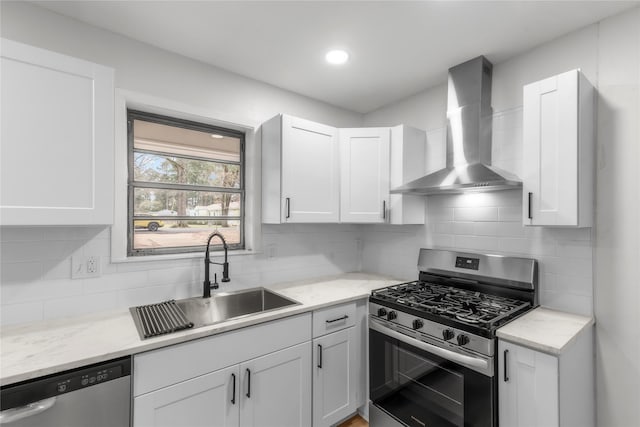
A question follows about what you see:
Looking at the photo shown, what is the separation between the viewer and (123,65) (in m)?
1.79

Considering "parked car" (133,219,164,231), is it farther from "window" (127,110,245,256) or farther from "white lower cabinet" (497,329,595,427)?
"white lower cabinet" (497,329,595,427)

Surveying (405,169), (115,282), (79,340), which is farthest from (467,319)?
(115,282)

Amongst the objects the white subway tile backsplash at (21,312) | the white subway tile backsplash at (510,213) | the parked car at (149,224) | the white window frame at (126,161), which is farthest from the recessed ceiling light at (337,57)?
the white subway tile backsplash at (21,312)

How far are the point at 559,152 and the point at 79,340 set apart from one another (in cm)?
252

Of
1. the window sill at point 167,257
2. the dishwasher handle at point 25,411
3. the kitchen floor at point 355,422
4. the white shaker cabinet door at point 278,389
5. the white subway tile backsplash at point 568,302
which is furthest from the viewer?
the kitchen floor at point 355,422

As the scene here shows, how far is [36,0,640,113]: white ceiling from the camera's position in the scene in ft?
5.04

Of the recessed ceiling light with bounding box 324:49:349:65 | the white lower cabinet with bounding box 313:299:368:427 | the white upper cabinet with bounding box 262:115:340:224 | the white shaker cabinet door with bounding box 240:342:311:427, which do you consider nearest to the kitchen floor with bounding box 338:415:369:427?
the white lower cabinet with bounding box 313:299:368:427

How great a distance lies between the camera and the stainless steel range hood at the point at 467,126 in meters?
1.99

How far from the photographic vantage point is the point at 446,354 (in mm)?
1590

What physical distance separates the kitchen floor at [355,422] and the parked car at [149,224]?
1903mm

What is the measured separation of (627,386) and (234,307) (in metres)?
2.32

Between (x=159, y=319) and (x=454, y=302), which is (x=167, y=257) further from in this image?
(x=454, y=302)

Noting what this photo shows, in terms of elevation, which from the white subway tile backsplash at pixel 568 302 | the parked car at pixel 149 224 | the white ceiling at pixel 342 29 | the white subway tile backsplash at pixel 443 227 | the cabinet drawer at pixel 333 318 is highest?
the white ceiling at pixel 342 29

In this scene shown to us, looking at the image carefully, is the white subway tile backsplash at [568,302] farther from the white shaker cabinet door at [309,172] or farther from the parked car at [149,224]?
the parked car at [149,224]
